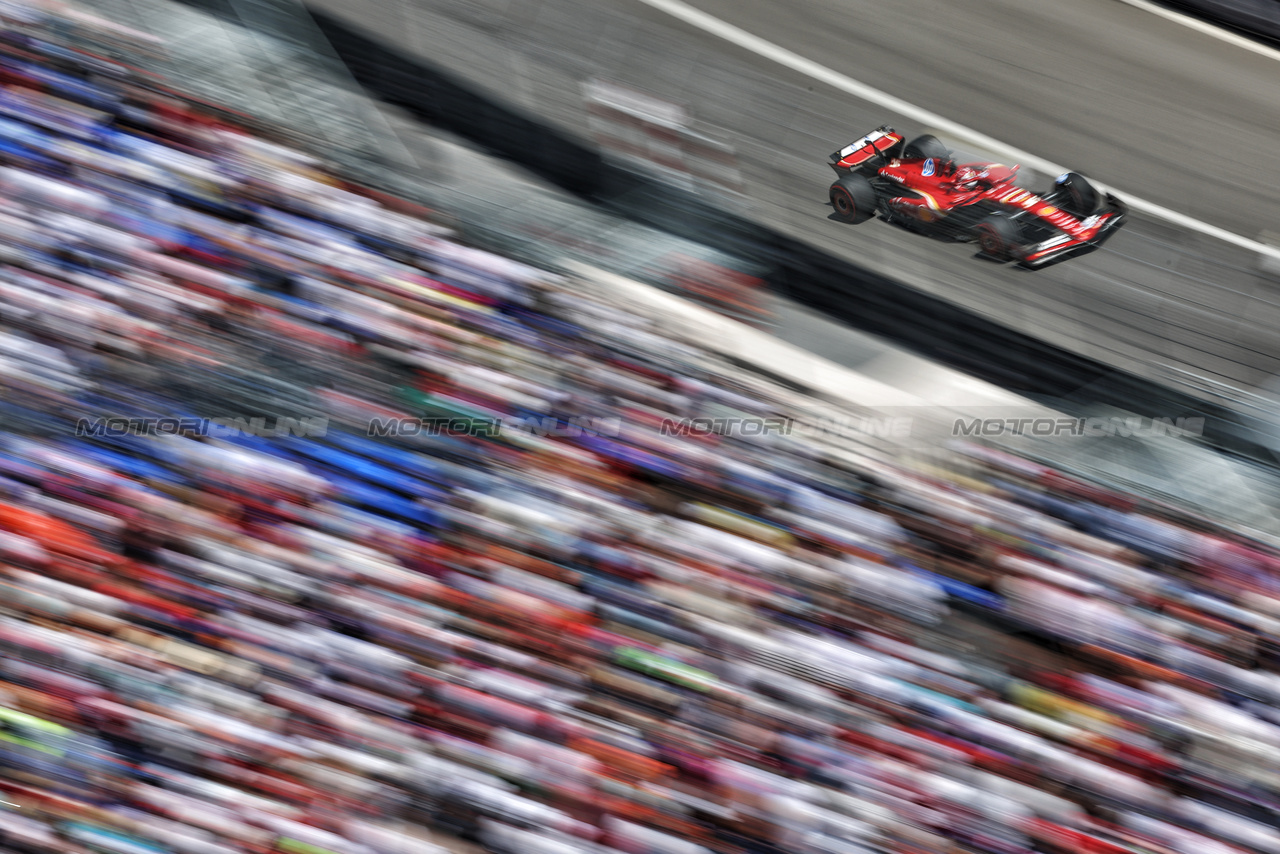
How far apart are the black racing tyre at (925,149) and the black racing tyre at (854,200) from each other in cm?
33

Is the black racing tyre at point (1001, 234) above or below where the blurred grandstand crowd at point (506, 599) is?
above

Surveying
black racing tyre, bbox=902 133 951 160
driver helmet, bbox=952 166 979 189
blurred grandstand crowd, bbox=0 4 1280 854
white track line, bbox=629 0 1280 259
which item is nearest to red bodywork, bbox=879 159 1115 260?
driver helmet, bbox=952 166 979 189

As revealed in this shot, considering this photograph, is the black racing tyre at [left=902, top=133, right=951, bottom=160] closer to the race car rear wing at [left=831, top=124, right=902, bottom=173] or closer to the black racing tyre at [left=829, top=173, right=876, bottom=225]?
the race car rear wing at [left=831, top=124, right=902, bottom=173]

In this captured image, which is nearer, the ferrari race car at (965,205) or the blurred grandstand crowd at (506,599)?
the blurred grandstand crowd at (506,599)

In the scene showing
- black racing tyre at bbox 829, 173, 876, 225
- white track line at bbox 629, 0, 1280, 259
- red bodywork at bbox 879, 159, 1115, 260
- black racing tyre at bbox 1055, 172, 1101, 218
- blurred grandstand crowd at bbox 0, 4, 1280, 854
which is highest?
white track line at bbox 629, 0, 1280, 259

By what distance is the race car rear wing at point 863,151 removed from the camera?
18.5 feet

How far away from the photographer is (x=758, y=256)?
212 inches

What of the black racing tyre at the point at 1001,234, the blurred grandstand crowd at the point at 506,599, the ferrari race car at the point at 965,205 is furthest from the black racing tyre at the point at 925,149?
the blurred grandstand crowd at the point at 506,599

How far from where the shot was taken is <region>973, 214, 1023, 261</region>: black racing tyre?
17.5 ft

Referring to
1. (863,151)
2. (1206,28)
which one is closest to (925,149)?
(863,151)

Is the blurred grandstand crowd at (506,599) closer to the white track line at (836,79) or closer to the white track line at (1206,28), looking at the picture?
the white track line at (836,79)

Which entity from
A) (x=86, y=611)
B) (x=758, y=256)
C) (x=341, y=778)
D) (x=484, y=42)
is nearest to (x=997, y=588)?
(x=758, y=256)

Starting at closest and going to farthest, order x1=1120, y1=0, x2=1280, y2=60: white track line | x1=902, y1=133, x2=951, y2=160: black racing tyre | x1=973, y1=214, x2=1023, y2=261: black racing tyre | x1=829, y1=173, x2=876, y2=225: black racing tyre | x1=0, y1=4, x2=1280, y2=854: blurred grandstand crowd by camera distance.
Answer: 1. x1=0, y1=4, x2=1280, y2=854: blurred grandstand crowd
2. x1=973, y1=214, x2=1023, y2=261: black racing tyre
3. x1=829, y1=173, x2=876, y2=225: black racing tyre
4. x1=902, y1=133, x2=951, y2=160: black racing tyre
5. x1=1120, y1=0, x2=1280, y2=60: white track line

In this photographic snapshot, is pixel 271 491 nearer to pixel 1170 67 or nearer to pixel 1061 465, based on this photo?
pixel 1061 465
